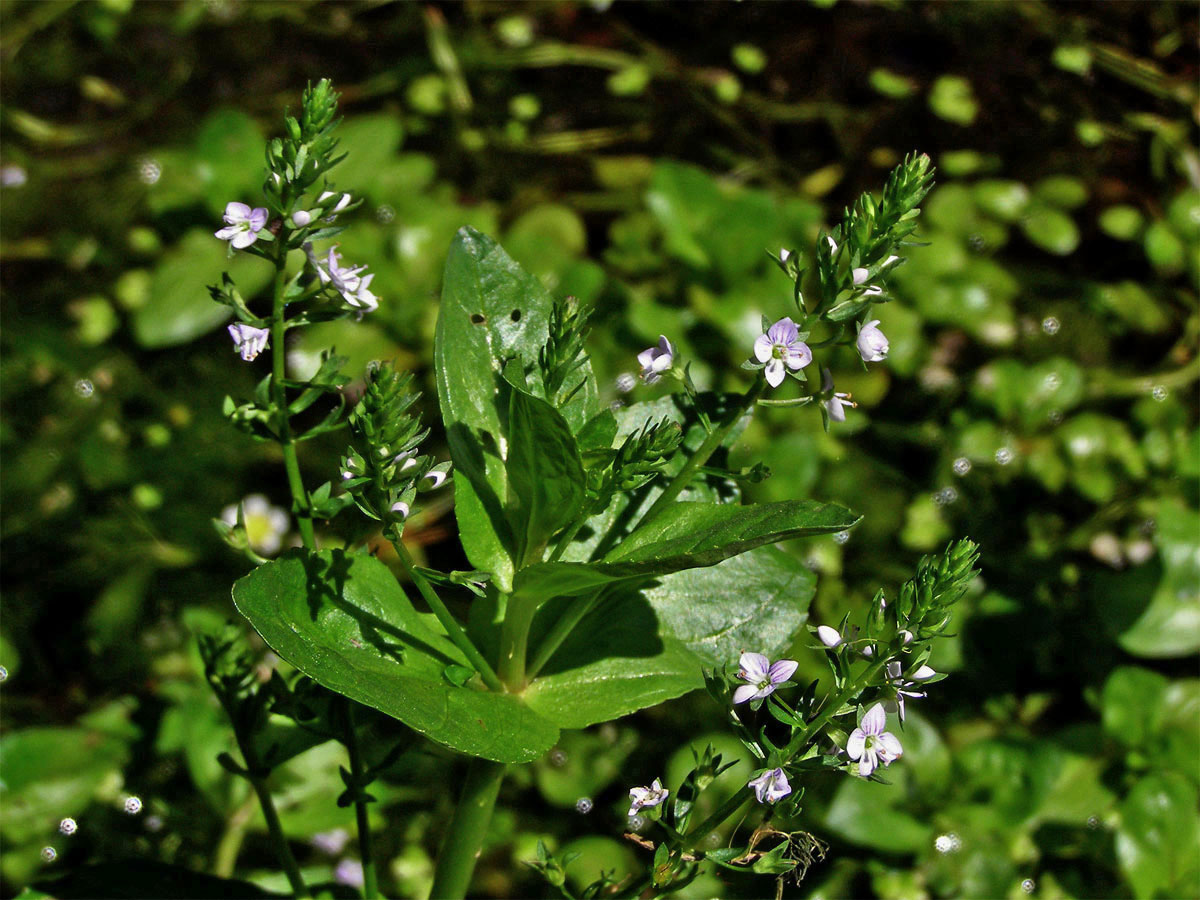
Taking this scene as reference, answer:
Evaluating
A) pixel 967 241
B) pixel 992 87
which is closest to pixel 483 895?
pixel 967 241

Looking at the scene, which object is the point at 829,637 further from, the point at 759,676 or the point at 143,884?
the point at 143,884

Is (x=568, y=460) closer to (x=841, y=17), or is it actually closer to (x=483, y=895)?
(x=483, y=895)

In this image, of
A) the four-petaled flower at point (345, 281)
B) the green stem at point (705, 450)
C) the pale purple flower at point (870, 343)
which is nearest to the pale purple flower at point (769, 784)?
the green stem at point (705, 450)

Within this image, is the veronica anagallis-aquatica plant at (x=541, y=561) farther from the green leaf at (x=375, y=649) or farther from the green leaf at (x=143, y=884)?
the green leaf at (x=143, y=884)

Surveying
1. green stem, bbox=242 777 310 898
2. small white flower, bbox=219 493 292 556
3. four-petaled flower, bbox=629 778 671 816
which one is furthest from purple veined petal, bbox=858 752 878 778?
small white flower, bbox=219 493 292 556

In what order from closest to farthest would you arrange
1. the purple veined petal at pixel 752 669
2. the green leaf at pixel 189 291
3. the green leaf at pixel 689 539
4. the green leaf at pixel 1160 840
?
the green leaf at pixel 689 539
the purple veined petal at pixel 752 669
the green leaf at pixel 1160 840
the green leaf at pixel 189 291
